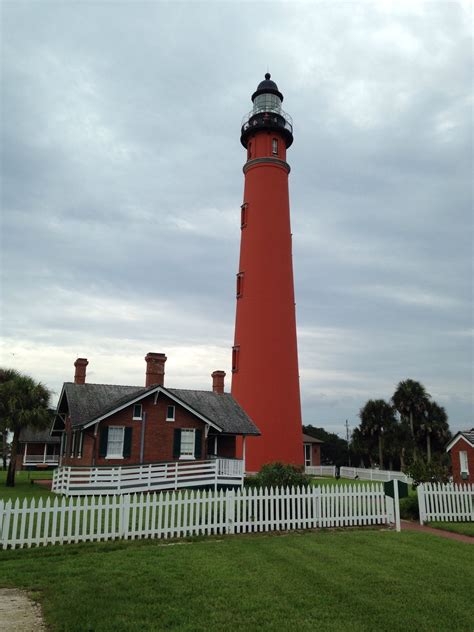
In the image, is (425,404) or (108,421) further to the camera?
(425,404)

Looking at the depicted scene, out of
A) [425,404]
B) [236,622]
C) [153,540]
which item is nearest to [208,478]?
[153,540]

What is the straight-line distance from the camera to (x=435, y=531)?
14.1 meters

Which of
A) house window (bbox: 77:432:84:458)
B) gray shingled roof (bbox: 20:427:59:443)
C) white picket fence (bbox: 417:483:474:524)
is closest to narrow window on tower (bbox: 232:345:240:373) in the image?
house window (bbox: 77:432:84:458)

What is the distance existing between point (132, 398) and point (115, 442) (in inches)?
90.4

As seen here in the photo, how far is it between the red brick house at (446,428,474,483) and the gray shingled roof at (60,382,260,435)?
1104cm

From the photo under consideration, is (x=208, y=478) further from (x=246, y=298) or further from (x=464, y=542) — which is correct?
(x=464, y=542)

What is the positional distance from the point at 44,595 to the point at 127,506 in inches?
173

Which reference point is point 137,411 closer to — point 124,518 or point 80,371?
point 80,371

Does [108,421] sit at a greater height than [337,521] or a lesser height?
greater

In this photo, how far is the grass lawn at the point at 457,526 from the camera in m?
13.8

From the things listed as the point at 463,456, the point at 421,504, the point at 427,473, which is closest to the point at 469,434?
the point at 463,456

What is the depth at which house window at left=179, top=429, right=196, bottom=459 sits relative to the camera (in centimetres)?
2591

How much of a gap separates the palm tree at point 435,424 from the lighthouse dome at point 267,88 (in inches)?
1229

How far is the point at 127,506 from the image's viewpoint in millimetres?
12000
